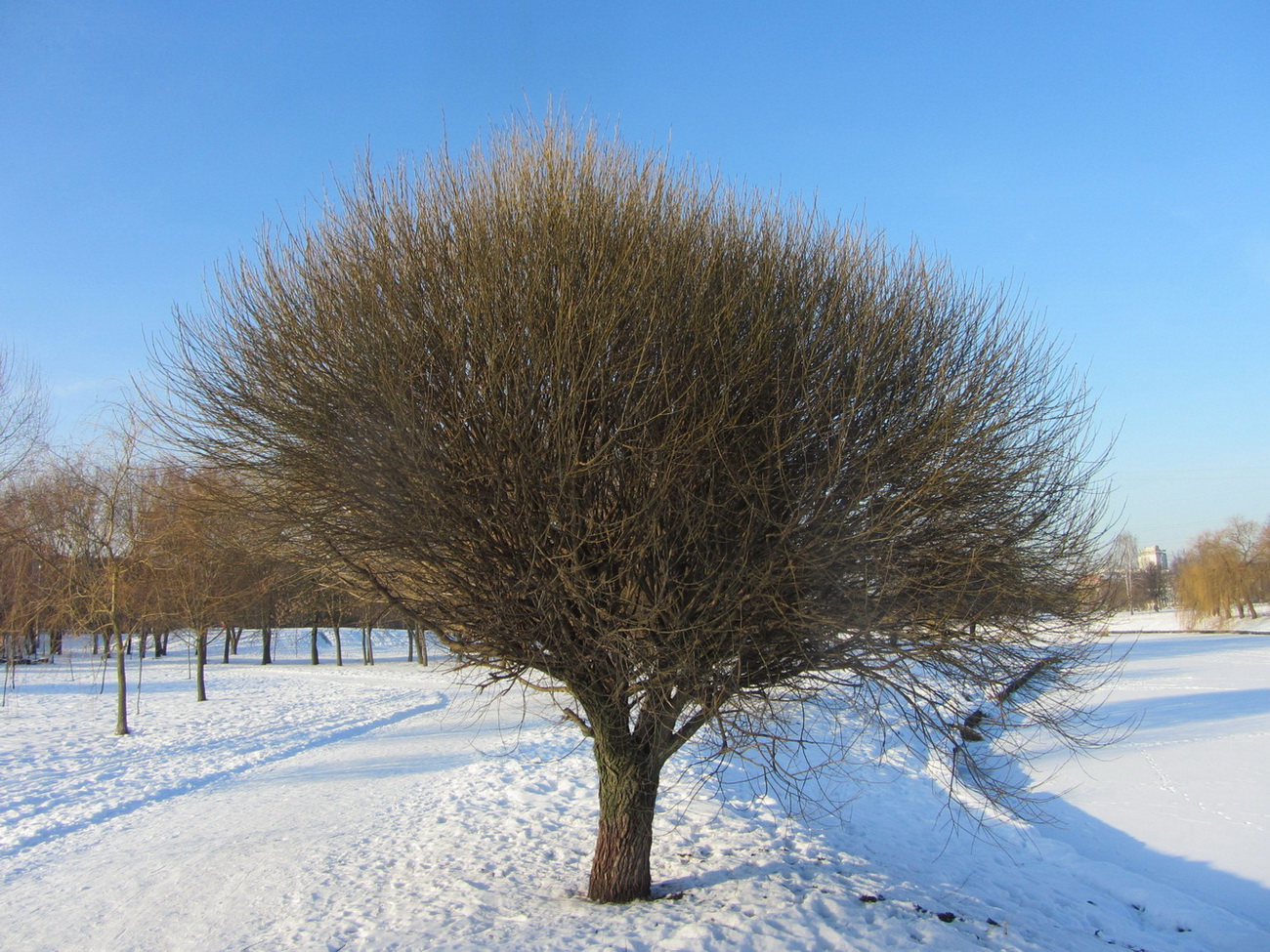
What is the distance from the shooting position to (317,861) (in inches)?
311

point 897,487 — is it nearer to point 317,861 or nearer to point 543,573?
point 543,573

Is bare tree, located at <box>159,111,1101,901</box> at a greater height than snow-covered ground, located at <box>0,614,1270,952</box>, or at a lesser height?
greater

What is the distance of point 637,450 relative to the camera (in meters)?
5.07

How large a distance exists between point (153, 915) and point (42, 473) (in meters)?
14.4

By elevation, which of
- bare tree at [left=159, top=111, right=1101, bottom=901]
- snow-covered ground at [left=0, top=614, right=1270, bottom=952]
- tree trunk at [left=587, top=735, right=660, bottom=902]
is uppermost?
bare tree at [left=159, top=111, right=1101, bottom=901]

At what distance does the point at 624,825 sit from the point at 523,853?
2374 mm

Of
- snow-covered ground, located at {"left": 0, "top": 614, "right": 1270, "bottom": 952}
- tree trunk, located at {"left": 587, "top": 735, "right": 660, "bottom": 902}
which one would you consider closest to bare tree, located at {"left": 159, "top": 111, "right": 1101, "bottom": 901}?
tree trunk, located at {"left": 587, "top": 735, "right": 660, "bottom": 902}

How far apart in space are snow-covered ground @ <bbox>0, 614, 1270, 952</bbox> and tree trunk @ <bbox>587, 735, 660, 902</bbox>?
26 centimetres

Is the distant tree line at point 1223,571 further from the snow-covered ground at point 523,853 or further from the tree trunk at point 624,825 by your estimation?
the tree trunk at point 624,825

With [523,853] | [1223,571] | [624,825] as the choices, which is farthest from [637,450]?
[1223,571]

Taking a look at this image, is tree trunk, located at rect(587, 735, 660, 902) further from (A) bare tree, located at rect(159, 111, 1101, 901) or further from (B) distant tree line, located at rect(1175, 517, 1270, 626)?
(B) distant tree line, located at rect(1175, 517, 1270, 626)

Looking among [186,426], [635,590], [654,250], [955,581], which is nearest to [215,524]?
[186,426]

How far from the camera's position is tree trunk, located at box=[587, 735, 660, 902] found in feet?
21.8

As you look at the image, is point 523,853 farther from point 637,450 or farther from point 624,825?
point 637,450
